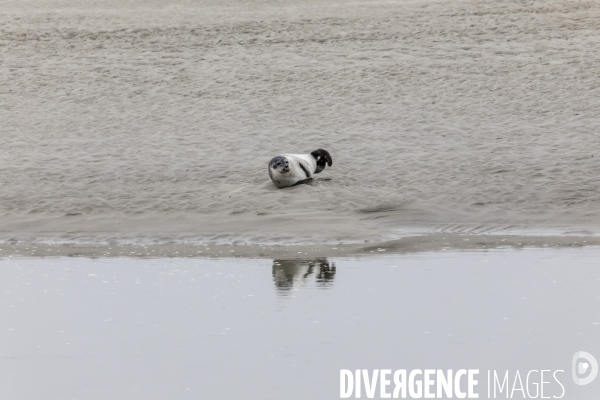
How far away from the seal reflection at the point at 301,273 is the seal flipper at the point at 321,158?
14.5ft

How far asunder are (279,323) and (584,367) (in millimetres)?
1931

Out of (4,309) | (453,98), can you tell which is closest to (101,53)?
(453,98)

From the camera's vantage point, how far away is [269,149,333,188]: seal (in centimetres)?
1270

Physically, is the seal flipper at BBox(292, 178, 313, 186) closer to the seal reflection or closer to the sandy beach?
the sandy beach

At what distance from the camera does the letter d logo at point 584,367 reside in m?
5.16

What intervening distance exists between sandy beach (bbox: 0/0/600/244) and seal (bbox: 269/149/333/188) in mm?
240

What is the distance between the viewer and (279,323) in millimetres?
6348

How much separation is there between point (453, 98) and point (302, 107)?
251 cm

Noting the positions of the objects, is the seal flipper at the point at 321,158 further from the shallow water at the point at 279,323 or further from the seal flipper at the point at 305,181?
the shallow water at the point at 279,323

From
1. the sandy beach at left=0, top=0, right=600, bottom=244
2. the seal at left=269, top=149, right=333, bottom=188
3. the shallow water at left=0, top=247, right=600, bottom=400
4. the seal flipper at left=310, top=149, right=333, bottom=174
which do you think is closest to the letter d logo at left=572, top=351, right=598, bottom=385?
the shallow water at left=0, top=247, right=600, bottom=400

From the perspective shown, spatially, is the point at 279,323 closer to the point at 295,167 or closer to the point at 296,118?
the point at 295,167

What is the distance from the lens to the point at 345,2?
23.8m

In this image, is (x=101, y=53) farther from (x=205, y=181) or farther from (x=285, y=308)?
(x=285, y=308)

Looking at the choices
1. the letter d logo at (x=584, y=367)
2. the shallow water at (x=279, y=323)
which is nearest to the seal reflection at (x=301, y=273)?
the shallow water at (x=279, y=323)
